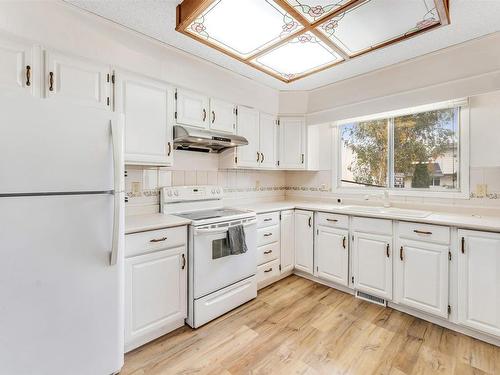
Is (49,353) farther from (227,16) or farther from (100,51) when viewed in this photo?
(227,16)

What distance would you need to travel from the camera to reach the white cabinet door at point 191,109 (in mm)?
2328

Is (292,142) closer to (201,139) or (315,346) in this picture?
(201,139)

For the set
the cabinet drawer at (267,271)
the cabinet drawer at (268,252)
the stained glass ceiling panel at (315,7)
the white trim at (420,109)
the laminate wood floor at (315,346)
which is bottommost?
the laminate wood floor at (315,346)

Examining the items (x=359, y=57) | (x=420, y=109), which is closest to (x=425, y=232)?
(x=420, y=109)

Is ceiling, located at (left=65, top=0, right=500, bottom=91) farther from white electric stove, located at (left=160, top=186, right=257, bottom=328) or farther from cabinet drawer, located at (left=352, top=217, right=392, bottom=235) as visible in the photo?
cabinet drawer, located at (left=352, top=217, right=392, bottom=235)

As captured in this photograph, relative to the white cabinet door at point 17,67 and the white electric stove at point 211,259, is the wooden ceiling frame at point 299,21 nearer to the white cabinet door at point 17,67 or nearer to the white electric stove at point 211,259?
the white cabinet door at point 17,67

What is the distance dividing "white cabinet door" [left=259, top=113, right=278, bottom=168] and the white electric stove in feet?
3.03

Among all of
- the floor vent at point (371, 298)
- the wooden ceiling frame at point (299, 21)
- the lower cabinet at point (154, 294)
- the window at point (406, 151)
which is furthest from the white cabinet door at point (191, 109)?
the floor vent at point (371, 298)

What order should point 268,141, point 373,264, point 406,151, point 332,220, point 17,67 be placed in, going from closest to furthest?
point 17,67
point 373,264
point 332,220
point 406,151
point 268,141

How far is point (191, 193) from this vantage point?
2.64 m

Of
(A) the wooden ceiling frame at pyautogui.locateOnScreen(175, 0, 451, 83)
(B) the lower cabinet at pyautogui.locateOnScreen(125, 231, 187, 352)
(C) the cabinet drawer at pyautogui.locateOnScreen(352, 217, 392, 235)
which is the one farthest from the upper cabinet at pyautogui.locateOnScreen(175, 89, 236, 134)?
(C) the cabinet drawer at pyautogui.locateOnScreen(352, 217, 392, 235)

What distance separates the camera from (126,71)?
6.47 feet

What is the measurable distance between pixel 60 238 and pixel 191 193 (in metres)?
1.47

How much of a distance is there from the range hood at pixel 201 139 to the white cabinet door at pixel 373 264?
5.36 feet
